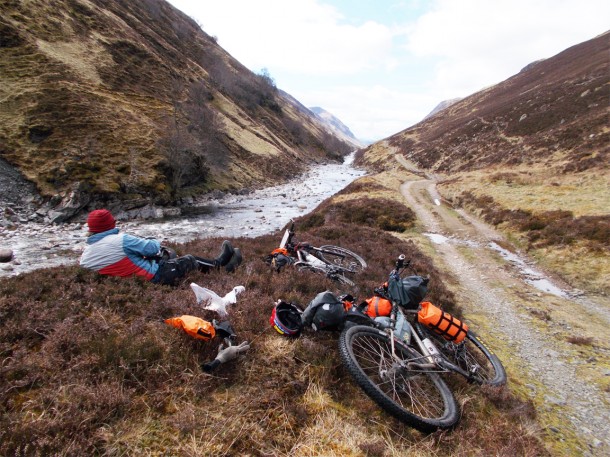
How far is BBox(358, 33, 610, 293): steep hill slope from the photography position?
1491 cm

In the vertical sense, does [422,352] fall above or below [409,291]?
below

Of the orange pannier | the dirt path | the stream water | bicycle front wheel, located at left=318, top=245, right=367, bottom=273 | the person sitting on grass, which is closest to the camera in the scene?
the dirt path

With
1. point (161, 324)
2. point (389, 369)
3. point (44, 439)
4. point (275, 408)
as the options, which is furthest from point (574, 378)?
point (44, 439)

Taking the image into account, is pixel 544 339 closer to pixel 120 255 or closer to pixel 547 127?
pixel 120 255

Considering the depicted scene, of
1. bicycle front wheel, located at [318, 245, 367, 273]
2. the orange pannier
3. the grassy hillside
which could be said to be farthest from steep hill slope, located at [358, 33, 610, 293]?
the grassy hillside

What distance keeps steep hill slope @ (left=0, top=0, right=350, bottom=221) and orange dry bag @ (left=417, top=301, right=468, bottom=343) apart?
83.0 ft

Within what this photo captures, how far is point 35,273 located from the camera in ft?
23.7

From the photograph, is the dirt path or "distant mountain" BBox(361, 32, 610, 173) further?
"distant mountain" BBox(361, 32, 610, 173)

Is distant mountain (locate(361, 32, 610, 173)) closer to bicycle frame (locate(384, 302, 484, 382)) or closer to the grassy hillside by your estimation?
bicycle frame (locate(384, 302, 484, 382))

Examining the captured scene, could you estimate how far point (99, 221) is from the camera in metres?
6.38

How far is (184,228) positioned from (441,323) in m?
21.0

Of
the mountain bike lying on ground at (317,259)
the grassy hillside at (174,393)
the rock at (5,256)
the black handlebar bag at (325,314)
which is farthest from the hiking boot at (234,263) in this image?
the rock at (5,256)

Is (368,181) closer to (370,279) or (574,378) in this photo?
(370,279)

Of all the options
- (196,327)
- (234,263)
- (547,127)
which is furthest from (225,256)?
(547,127)
